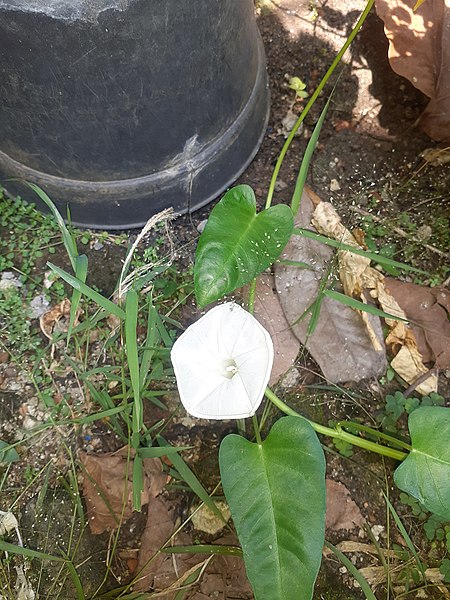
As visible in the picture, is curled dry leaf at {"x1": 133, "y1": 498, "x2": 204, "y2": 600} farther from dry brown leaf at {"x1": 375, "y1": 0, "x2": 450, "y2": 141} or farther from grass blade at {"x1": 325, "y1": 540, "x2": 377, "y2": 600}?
dry brown leaf at {"x1": 375, "y1": 0, "x2": 450, "y2": 141}

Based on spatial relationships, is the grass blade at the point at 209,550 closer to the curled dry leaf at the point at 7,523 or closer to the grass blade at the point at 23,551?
the grass blade at the point at 23,551

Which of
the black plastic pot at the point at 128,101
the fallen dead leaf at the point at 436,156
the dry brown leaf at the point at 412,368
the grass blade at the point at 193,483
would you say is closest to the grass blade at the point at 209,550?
the grass blade at the point at 193,483

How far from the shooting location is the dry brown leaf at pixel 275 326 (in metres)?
1.19

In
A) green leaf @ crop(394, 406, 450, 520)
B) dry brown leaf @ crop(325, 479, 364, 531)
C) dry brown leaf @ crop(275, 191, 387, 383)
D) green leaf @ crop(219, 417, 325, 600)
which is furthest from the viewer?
dry brown leaf @ crop(275, 191, 387, 383)

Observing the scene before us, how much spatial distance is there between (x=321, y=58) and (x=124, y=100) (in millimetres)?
764

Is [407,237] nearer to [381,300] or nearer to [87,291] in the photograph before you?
[381,300]

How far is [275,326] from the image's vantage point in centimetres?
122

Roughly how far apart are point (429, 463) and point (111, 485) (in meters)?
0.62

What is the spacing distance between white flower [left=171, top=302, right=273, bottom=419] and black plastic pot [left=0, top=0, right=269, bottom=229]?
1.38 feet

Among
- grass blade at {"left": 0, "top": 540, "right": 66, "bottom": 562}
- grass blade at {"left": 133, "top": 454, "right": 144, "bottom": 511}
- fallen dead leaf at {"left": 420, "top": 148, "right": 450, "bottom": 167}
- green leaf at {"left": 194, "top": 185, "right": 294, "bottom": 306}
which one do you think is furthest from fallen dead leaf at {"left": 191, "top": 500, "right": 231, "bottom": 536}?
fallen dead leaf at {"left": 420, "top": 148, "right": 450, "bottom": 167}

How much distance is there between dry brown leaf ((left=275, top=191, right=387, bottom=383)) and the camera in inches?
46.8

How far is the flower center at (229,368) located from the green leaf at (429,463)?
1.04ft

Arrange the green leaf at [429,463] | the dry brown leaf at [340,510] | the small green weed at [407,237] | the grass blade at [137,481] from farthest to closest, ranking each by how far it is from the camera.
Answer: the small green weed at [407,237], the dry brown leaf at [340,510], the grass blade at [137,481], the green leaf at [429,463]

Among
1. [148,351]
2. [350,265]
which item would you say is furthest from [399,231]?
[148,351]
